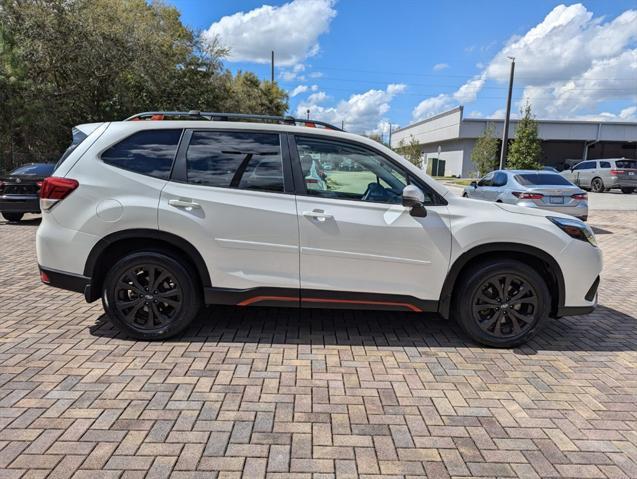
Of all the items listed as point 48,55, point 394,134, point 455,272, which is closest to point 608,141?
point 394,134

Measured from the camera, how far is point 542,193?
35.4ft

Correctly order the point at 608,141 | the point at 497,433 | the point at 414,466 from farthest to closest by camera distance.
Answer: the point at 608,141 → the point at 497,433 → the point at 414,466

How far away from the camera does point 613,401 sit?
3.34 m

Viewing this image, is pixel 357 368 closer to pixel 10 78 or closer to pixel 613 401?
pixel 613 401

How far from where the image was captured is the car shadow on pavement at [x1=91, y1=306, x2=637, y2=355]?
426 centimetres

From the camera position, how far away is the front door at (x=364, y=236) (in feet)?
12.9

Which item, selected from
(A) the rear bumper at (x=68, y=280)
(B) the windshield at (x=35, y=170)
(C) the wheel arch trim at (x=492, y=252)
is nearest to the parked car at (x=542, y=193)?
(C) the wheel arch trim at (x=492, y=252)

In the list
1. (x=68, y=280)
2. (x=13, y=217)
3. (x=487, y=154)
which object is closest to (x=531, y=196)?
(x=68, y=280)

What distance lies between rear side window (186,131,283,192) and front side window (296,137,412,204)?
26 cm

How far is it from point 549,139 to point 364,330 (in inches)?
1979

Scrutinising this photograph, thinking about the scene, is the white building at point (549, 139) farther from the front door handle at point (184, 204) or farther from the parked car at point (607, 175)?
the front door handle at point (184, 204)

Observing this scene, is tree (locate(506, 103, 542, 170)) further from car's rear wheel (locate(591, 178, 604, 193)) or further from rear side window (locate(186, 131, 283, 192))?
rear side window (locate(186, 131, 283, 192))

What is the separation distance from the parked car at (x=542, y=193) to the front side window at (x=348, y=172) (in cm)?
685

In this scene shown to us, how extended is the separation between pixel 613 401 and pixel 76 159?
181 inches
